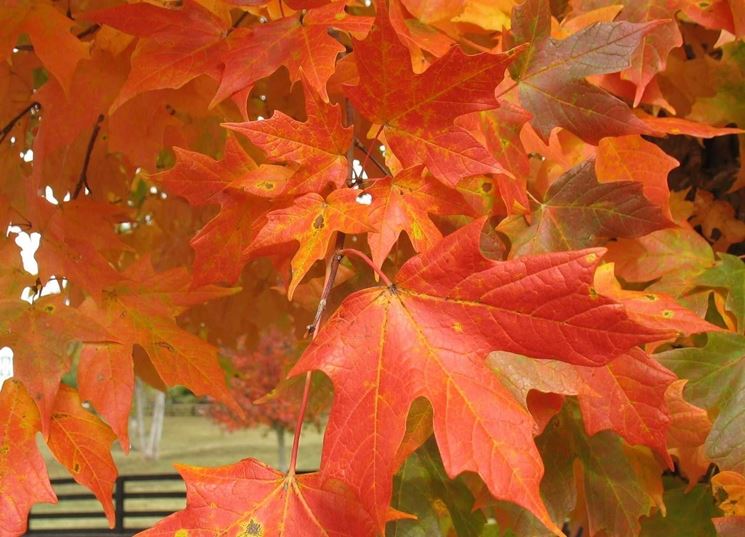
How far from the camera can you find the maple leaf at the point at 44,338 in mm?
715

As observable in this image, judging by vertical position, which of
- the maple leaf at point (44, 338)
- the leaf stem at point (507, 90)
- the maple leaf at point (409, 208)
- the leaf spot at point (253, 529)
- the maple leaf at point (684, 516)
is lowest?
the maple leaf at point (684, 516)

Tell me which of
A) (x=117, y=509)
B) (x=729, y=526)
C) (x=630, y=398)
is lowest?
(x=117, y=509)

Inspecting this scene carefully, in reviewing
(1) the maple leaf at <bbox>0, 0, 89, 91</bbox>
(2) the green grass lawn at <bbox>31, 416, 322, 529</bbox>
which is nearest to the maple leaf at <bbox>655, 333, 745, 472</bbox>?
(1) the maple leaf at <bbox>0, 0, 89, 91</bbox>

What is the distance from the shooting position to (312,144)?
0.62m

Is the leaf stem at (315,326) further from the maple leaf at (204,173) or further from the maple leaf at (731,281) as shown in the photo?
the maple leaf at (731,281)

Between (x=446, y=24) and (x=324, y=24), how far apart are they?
0.22 meters

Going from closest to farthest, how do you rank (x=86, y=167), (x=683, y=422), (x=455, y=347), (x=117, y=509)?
(x=455, y=347) → (x=683, y=422) → (x=86, y=167) → (x=117, y=509)

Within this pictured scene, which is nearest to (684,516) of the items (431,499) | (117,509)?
(431,499)

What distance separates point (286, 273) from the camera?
774mm

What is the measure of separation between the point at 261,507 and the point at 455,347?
0.17 meters

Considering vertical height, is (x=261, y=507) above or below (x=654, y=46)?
below

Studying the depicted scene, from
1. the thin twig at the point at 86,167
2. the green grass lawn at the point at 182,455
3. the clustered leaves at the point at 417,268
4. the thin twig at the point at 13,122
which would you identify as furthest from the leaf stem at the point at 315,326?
the green grass lawn at the point at 182,455

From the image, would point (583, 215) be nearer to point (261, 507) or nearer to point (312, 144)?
point (312, 144)

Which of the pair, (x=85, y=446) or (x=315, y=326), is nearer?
(x=315, y=326)
